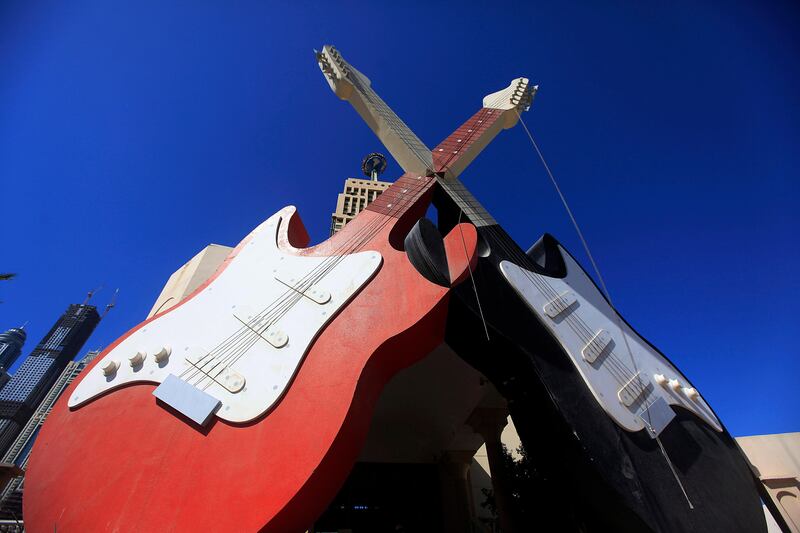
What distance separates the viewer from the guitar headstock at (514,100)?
7086 mm

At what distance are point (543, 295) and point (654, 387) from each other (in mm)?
1364

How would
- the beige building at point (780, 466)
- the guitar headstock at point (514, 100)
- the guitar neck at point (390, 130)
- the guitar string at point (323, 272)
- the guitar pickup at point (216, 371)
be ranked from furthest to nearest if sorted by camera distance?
the guitar headstock at point (514, 100), the beige building at point (780, 466), the guitar neck at point (390, 130), the guitar string at point (323, 272), the guitar pickup at point (216, 371)

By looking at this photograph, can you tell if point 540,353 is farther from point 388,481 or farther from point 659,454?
point 388,481

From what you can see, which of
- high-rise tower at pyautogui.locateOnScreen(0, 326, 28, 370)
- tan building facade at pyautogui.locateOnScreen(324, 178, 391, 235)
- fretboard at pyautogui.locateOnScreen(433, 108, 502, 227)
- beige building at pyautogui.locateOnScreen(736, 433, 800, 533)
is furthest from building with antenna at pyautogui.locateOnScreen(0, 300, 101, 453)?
beige building at pyautogui.locateOnScreen(736, 433, 800, 533)

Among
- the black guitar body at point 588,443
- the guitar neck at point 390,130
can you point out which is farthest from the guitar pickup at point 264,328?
the guitar neck at point 390,130

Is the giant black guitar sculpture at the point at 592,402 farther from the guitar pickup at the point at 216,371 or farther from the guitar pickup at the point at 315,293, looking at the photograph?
the guitar pickup at the point at 216,371

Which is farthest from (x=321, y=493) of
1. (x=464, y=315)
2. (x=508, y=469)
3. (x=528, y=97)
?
(x=528, y=97)

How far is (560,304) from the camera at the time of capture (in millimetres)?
3646

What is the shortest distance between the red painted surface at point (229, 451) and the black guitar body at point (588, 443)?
0.74 metres

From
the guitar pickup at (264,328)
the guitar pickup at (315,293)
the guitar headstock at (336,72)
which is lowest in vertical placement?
the guitar pickup at (264,328)

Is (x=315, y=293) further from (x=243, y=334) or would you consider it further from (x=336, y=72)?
(x=336, y=72)

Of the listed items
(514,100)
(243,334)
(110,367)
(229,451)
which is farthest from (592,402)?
(514,100)

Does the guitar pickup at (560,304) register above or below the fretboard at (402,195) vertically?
below

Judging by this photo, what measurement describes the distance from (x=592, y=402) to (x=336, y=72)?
6.57 meters
